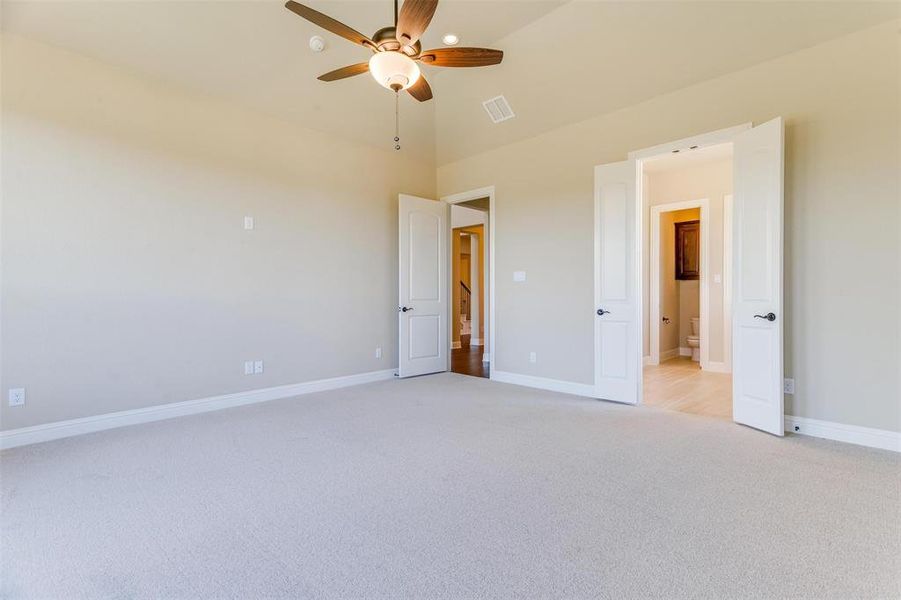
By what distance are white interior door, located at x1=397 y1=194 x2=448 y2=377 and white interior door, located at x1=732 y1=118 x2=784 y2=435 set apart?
134 inches

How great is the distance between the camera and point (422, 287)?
5.54 metres

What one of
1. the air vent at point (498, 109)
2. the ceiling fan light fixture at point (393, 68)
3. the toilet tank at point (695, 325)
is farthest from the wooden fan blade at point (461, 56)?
the toilet tank at point (695, 325)

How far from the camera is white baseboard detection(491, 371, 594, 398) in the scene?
4.41 m

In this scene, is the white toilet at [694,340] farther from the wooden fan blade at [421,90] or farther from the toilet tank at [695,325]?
the wooden fan blade at [421,90]

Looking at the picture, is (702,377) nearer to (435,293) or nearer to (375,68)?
(435,293)

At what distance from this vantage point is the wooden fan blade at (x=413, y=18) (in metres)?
2.20

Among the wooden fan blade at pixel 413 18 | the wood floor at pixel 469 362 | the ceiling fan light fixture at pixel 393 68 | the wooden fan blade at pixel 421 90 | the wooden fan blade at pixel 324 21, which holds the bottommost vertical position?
the wood floor at pixel 469 362

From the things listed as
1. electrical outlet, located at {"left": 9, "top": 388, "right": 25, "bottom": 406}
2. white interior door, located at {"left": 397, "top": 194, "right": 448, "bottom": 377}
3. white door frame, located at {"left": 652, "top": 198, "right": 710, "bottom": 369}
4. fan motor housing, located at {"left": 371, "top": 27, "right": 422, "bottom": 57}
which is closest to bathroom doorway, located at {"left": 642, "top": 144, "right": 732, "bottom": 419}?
white door frame, located at {"left": 652, "top": 198, "right": 710, "bottom": 369}

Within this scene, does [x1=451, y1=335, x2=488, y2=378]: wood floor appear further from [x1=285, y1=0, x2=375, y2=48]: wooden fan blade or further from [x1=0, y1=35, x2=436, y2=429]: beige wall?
[x1=285, y1=0, x2=375, y2=48]: wooden fan blade

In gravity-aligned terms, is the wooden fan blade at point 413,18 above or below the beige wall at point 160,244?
above

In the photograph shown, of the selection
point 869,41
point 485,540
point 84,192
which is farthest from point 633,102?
point 84,192

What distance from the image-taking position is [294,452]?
2.85 metres

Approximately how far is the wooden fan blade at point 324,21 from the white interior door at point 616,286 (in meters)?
2.65

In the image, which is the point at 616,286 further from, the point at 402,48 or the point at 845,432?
the point at 402,48
